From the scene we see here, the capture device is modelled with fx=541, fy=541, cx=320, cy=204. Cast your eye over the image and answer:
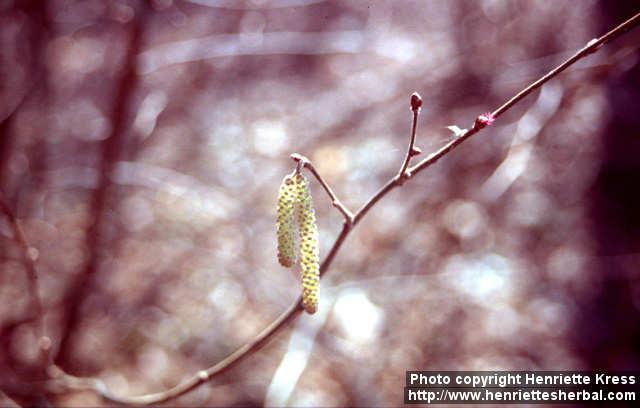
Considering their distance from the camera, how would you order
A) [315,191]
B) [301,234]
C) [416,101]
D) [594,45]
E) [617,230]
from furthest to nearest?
[315,191], [617,230], [301,234], [416,101], [594,45]

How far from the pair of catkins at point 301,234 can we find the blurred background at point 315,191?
1.63 metres

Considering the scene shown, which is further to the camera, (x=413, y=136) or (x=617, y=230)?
(x=617, y=230)

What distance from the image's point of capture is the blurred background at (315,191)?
2.90 m

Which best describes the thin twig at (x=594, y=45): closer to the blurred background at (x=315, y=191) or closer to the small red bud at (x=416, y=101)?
the small red bud at (x=416, y=101)

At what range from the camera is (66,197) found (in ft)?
11.0

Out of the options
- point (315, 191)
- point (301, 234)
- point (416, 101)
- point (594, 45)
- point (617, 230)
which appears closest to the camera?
point (594, 45)

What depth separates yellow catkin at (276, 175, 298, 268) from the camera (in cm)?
110

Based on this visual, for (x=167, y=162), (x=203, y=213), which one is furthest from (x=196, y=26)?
(x=203, y=213)

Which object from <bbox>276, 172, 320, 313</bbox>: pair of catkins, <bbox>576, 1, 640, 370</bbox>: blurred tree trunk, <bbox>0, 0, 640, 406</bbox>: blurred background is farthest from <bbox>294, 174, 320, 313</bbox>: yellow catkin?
<bbox>576, 1, 640, 370</bbox>: blurred tree trunk

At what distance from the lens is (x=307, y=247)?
112 centimetres

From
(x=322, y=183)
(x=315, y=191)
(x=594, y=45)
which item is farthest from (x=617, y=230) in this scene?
(x=322, y=183)

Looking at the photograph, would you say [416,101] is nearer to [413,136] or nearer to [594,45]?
[413,136]

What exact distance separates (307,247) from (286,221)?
69 mm

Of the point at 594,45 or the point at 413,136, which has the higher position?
the point at 594,45
